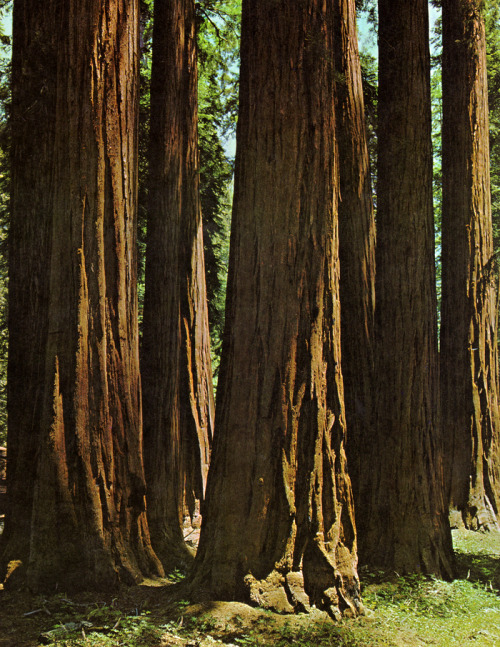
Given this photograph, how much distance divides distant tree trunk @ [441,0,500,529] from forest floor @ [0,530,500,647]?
364cm

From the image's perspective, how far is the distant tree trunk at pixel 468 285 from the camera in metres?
9.16

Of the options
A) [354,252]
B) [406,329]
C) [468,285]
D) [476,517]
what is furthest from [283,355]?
[476,517]

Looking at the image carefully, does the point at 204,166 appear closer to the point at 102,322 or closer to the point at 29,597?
the point at 102,322

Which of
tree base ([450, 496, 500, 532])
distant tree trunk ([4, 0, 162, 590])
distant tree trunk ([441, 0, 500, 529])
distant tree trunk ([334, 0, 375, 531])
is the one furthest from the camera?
distant tree trunk ([441, 0, 500, 529])

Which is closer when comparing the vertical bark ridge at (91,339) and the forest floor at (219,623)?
the forest floor at (219,623)

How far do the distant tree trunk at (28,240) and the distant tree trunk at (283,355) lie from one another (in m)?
1.55

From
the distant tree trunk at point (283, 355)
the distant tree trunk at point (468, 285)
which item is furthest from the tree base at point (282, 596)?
the distant tree trunk at point (468, 285)

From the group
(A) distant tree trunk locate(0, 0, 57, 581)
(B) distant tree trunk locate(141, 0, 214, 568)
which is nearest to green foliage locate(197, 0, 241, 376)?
(B) distant tree trunk locate(141, 0, 214, 568)

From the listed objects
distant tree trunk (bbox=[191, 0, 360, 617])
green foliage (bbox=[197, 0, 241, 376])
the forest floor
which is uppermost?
green foliage (bbox=[197, 0, 241, 376])

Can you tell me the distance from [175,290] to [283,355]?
321 centimetres

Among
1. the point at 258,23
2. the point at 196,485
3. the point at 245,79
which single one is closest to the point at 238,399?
the point at 245,79

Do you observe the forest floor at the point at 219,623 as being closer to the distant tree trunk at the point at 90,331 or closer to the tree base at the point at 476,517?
the distant tree trunk at the point at 90,331

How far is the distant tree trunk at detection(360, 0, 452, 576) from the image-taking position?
639 cm

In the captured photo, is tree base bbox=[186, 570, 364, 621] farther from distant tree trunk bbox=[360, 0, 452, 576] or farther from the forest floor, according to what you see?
distant tree trunk bbox=[360, 0, 452, 576]
